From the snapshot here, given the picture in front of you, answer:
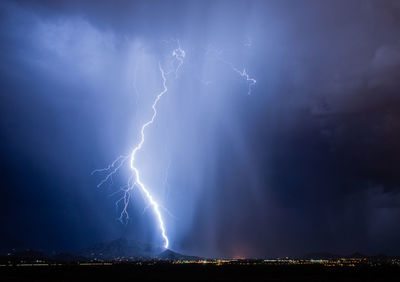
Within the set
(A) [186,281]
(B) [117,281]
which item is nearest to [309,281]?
(A) [186,281]

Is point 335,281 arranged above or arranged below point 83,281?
above

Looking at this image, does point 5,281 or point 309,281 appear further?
point 309,281

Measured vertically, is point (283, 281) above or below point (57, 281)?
above

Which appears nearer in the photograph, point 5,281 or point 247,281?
point 5,281

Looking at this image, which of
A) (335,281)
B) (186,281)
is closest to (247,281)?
(186,281)

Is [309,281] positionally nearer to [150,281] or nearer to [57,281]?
[150,281]

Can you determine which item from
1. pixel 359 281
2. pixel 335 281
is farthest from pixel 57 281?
pixel 359 281

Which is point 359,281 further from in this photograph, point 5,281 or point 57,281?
point 5,281
